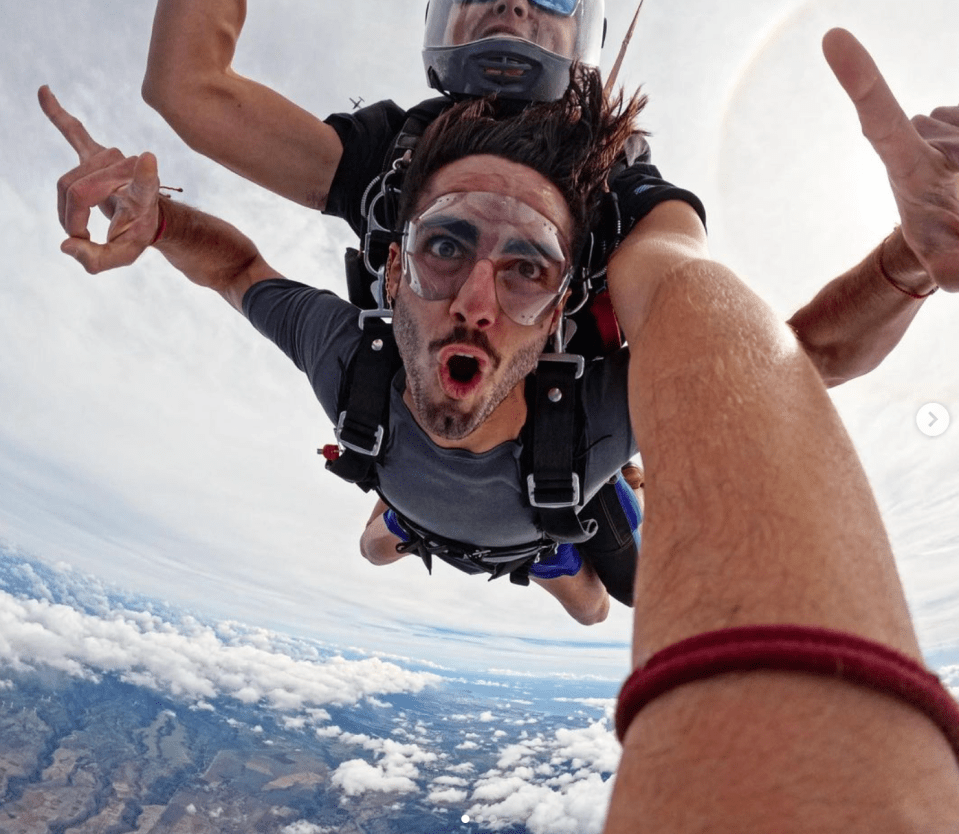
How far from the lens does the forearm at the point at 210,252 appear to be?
290cm

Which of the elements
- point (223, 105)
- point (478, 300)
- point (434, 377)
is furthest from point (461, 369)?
point (223, 105)

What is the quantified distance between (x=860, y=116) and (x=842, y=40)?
160 mm

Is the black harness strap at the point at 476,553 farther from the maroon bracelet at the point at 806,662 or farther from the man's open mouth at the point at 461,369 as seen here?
the maroon bracelet at the point at 806,662

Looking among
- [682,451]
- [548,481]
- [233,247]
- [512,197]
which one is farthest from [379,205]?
[682,451]

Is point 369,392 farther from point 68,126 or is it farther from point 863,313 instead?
point 863,313

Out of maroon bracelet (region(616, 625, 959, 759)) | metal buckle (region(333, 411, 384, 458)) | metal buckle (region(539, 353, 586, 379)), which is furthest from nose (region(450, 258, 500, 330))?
maroon bracelet (region(616, 625, 959, 759))

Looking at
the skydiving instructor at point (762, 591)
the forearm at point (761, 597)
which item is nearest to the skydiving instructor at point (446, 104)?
the skydiving instructor at point (762, 591)

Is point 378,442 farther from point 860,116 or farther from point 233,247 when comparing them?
point 860,116

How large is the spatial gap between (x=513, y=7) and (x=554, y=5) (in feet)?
0.74

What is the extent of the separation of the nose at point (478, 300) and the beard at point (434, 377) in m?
0.05

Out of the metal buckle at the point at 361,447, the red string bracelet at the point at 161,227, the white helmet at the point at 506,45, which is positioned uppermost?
the white helmet at the point at 506,45

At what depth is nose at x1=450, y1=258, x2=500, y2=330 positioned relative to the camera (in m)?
2.30

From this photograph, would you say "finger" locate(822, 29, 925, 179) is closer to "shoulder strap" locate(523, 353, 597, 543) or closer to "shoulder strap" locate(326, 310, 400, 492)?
"shoulder strap" locate(523, 353, 597, 543)

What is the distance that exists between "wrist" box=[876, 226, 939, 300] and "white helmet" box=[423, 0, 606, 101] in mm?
1531
